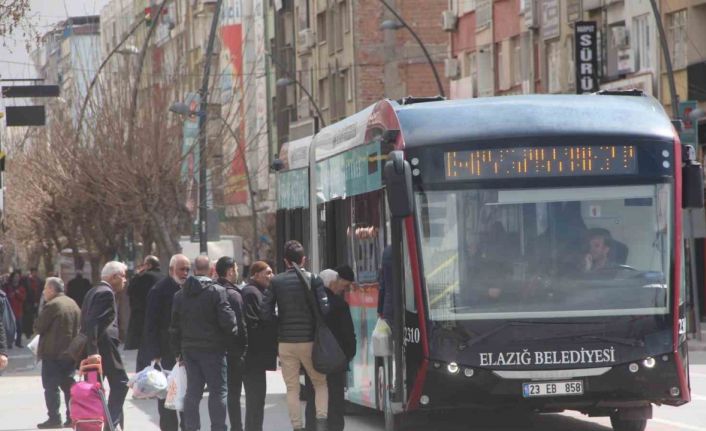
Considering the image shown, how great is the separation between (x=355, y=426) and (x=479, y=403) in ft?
14.2

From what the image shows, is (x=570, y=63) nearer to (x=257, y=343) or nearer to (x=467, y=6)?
(x=467, y=6)

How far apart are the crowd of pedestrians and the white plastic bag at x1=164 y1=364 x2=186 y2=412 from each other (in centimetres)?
6

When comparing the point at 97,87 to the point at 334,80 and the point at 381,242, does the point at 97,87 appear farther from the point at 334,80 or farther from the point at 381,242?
the point at 381,242

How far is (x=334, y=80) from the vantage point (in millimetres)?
76688

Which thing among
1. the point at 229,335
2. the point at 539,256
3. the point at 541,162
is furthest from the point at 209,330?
the point at 541,162

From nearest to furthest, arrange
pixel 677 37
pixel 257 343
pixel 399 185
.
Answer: pixel 399 185, pixel 257 343, pixel 677 37

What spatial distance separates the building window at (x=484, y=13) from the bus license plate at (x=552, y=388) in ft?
151

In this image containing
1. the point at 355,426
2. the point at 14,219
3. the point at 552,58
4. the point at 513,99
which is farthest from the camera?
the point at 14,219

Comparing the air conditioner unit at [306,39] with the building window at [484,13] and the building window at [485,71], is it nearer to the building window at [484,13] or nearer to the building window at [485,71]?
the building window at [484,13]

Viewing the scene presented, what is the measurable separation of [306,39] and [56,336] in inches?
2370

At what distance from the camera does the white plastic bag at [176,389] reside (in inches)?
651

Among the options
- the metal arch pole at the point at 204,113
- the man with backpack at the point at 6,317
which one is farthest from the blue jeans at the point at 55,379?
the metal arch pole at the point at 204,113

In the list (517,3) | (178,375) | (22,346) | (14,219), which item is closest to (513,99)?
(178,375)

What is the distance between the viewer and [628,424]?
17.2 m
